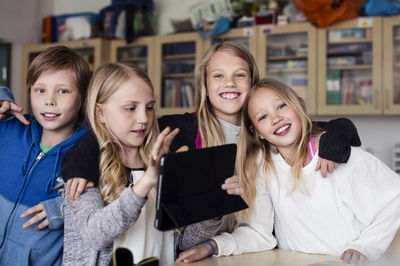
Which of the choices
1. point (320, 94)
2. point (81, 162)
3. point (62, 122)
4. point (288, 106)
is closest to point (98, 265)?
point (81, 162)

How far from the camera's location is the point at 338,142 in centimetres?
147

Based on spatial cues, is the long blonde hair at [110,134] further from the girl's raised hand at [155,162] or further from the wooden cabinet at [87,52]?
the wooden cabinet at [87,52]

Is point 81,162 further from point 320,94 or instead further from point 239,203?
point 320,94

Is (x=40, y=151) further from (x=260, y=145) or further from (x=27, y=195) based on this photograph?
(x=260, y=145)

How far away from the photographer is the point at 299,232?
1521 mm

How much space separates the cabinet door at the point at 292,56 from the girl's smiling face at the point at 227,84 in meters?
A: 1.88

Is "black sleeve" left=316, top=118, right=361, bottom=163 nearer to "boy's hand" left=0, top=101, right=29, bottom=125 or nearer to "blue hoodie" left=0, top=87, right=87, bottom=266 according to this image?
"blue hoodie" left=0, top=87, right=87, bottom=266

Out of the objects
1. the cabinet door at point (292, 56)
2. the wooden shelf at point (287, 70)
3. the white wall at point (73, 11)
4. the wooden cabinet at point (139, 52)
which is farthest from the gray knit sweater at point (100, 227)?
the wooden cabinet at point (139, 52)

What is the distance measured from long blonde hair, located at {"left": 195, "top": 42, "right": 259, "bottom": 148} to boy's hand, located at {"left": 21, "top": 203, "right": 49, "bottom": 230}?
0.63m

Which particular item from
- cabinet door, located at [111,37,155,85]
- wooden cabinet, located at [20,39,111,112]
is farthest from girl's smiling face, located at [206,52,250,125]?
wooden cabinet, located at [20,39,111,112]

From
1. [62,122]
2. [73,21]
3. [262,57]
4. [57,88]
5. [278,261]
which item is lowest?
[278,261]

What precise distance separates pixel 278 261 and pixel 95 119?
70cm

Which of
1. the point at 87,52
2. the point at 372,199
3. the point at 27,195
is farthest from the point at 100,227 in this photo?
the point at 87,52

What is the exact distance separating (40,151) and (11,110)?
0.66 feet
